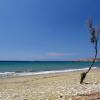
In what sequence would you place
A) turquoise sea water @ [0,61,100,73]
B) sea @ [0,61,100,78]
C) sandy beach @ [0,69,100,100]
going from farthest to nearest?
turquoise sea water @ [0,61,100,73] < sea @ [0,61,100,78] < sandy beach @ [0,69,100,100]

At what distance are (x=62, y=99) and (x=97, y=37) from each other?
1225cm

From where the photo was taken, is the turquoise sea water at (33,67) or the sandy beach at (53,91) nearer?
the sandy beach at (53,91)

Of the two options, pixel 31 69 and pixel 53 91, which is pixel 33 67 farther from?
pixel 53 91

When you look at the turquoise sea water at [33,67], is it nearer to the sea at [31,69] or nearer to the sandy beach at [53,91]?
the sea at [31,69]

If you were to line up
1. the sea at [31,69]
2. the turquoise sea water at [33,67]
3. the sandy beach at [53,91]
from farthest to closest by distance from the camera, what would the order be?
1. the turquoise sea water at [33,67]
2. the sea at [31,69]
3. the sandy beach at [53,91]

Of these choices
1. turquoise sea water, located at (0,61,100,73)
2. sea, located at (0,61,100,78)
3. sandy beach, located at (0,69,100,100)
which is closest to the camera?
sandy beach, located at (0,69,100,100)

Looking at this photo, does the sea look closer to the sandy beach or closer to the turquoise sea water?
the turquoise sea water

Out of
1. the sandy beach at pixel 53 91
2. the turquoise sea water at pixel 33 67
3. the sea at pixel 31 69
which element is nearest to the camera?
the sandy beach at pixel 53 91

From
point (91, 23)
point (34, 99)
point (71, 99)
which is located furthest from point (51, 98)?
point (91, 23)

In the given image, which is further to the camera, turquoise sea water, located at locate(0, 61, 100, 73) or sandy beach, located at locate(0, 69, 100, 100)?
turquoise sea water, located at locate(0, 61, 100, 73)

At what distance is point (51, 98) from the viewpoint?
11.8m

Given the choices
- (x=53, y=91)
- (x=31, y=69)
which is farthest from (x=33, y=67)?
(x=53, y=91)

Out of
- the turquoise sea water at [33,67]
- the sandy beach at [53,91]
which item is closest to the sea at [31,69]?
the turquoise sea water at [33,67]

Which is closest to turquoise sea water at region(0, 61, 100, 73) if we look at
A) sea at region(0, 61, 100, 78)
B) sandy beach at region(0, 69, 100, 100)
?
sea at region(0, 61, 100, 78)
